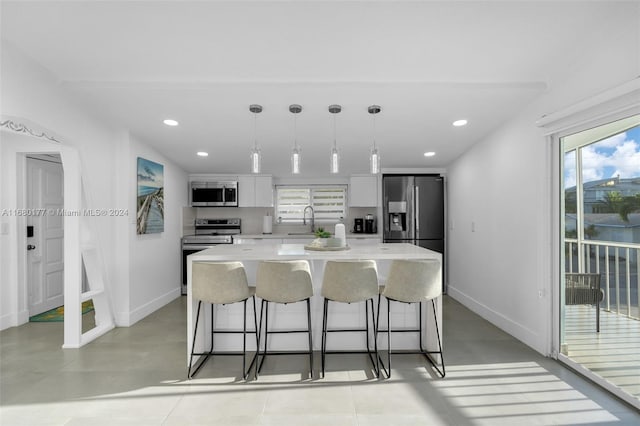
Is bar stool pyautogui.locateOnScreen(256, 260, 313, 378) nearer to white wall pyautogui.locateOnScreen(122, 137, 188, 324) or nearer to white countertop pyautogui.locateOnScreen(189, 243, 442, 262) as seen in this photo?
white countertop pyautogui.locateOnScreen(189, 243, 442, 262)

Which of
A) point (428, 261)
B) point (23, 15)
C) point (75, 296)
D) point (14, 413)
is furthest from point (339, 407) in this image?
point (23, 15)

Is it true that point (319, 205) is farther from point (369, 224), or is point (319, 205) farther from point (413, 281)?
point (413, 281)

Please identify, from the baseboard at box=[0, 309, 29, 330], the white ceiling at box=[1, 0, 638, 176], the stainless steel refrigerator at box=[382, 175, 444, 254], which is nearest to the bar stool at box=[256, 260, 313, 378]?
the white ceiling at box=[1, 0, 638, 176]

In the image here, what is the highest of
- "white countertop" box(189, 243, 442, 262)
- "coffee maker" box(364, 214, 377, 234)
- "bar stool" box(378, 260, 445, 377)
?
"coffee maker" box(364, 214, 377, 234)

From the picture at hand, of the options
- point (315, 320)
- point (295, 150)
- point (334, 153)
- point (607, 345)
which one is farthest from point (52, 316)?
point (607, 345)

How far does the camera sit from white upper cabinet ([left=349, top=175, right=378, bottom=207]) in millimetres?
5762

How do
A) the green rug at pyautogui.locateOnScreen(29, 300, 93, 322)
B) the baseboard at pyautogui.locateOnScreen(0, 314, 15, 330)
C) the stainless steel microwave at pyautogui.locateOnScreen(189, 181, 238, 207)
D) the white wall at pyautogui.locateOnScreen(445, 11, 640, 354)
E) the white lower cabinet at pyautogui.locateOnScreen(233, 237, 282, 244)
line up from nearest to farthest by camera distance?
the white wall at pyautogui.locateOnScreen(445, 11, 640, 354) → the baseboard at pyautogui.locateOnScreen(0, 314, 15, 330) → the green rug at pyautogui.locateOnScreen(29, 300, 93, 322) → the white lower cabinet at pyautogui.locateOnScreen(233, 237, 282, 244) → the stainless steel microwave at pyautogui.locateOnScreen(189, 181, 238, 207)

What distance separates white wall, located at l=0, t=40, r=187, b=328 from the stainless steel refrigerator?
331 cm

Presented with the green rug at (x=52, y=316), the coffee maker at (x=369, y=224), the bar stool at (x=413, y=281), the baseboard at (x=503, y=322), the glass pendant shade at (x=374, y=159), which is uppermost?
the glass pendant shade at (x=374, y=159)

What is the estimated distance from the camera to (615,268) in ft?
7.78

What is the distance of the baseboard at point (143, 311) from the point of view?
3.82 metres

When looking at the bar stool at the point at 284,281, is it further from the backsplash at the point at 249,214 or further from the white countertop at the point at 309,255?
the backsplash at the point at 249,214

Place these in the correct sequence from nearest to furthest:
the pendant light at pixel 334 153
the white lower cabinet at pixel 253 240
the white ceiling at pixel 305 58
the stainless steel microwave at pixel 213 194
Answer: the white ceiling at pixel 305 58, the pendant light at pixel 334 153, the white lower cabinet at pixel 253 240, the stainless steel microwave at pixel 213 194

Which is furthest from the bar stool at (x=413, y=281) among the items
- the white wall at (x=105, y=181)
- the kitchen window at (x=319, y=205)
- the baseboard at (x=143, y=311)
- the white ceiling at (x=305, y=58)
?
the kitchen window at (x=319, y=205)
